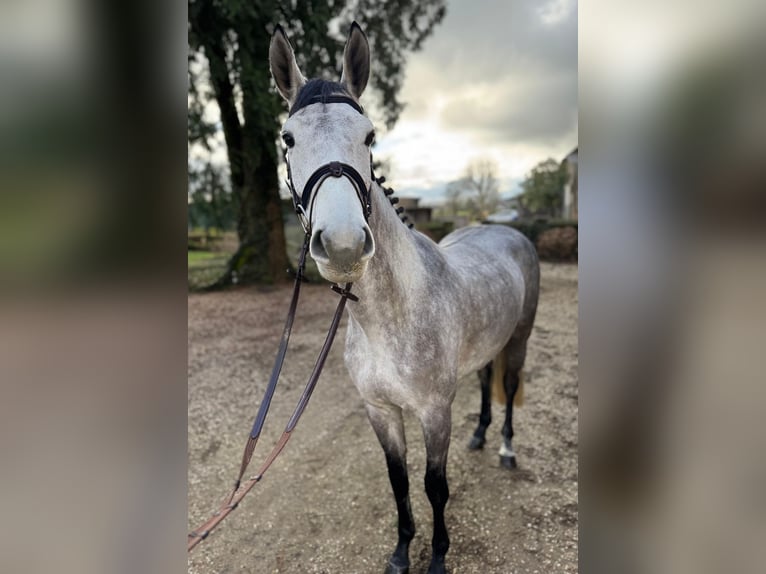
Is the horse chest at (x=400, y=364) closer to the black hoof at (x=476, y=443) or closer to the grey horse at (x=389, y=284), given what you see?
the grey horse at (x=389, y=284)

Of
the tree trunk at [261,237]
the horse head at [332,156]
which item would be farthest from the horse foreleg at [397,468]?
the tree trunk at [261,237]

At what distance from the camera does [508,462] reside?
125 inches

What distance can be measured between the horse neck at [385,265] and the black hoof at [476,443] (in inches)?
83.1

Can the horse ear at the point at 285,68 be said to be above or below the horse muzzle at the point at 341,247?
above

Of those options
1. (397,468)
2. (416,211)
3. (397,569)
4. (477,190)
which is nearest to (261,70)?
(397,468)

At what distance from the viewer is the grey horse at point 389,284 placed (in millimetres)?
1271

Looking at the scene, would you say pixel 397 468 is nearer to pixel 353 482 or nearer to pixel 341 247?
pixel 353 482

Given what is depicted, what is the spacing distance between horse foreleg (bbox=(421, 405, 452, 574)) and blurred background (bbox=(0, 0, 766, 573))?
4.23 feet

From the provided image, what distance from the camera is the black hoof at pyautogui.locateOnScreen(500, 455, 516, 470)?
3.16 meters

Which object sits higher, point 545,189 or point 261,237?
point 545,189

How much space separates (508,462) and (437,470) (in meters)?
1.33

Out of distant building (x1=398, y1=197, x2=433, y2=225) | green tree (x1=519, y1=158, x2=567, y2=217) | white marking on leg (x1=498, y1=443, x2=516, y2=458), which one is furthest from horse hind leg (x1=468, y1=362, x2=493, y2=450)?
green tree (x1=519, y1=158, x2=567, y2=217)
